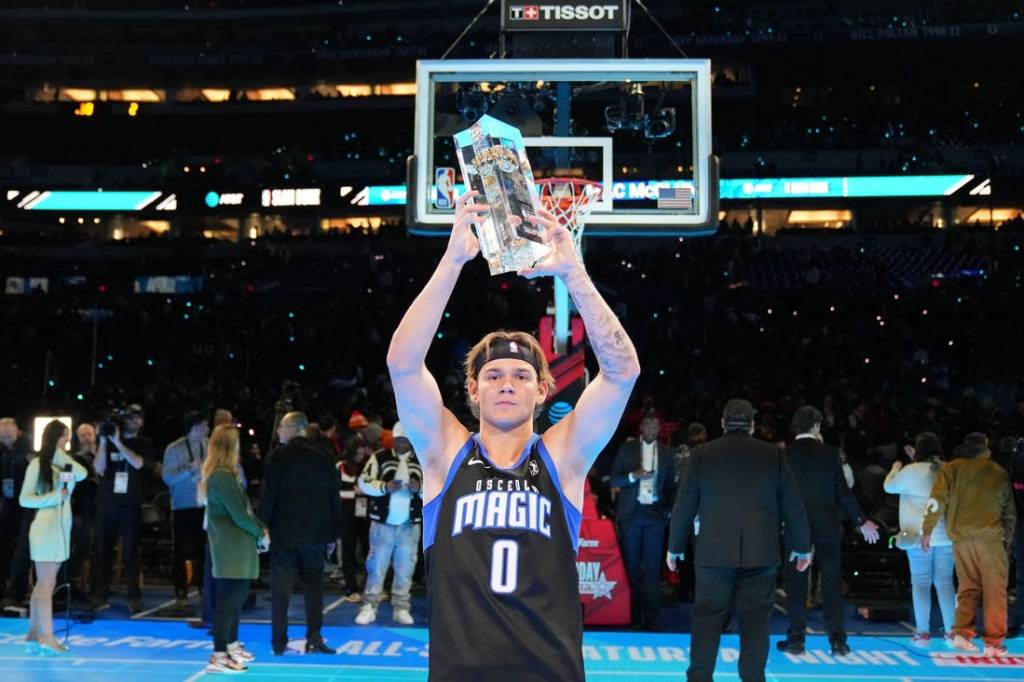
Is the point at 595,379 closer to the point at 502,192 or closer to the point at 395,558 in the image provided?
the point at 502,192

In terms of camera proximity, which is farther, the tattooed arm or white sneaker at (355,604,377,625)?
white sneaker at (355,604,377,625)

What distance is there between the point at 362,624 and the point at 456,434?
717 cm

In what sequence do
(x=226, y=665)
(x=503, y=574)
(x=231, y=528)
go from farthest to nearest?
1. (x=231, y=528)
2. (x=226, y=665)
3. (x=503, y=574)

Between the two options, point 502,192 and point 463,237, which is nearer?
point 463,237

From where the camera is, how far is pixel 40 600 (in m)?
8.29

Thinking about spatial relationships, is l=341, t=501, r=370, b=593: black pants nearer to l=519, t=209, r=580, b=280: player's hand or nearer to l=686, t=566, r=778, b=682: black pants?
l=686, t=566, r=778, b=682: black pants

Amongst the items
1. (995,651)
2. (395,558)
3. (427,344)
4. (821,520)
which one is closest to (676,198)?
(821,520)

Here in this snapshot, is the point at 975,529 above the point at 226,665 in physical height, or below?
above

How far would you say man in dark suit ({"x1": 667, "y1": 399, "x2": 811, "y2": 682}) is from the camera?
6.73m

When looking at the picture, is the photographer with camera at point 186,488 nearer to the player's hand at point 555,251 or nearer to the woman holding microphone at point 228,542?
the woman holding microphone at point 228,542

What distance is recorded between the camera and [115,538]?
35.2 feet

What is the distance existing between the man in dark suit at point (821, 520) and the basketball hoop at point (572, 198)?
2655mm

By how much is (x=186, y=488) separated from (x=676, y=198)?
5517mm

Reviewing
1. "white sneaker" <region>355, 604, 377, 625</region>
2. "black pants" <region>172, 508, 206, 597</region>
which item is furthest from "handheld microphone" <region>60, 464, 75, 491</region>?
"white sneaker" <region>355, 604, 377, 625</region>
